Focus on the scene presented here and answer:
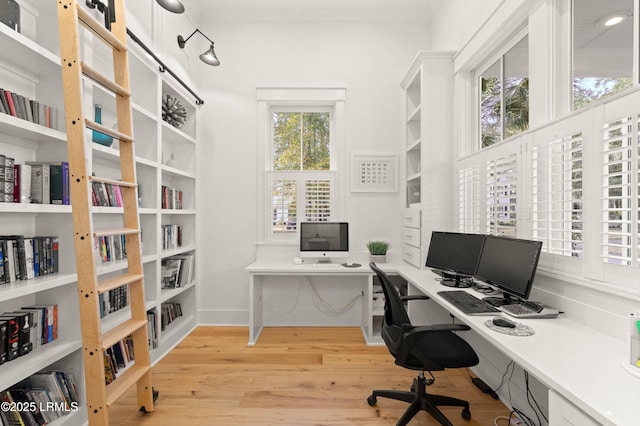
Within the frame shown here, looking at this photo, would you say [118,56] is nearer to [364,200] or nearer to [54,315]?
[54,315]

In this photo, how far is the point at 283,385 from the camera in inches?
88.0

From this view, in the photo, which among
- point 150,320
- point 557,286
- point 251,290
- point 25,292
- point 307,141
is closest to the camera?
point 25,292

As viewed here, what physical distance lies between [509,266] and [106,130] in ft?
7.38

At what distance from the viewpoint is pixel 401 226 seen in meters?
3.44

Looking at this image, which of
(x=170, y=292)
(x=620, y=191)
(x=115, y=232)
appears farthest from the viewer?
(x=170, y=292)

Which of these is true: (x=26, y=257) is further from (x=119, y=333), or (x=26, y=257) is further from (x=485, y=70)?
(x=485, y=70)

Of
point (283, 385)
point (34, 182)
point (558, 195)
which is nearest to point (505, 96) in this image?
point (558, 195)

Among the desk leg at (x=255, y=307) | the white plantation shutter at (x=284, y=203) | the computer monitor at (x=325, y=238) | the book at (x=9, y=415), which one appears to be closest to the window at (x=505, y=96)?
the computer monitor at (x=325, y=238)

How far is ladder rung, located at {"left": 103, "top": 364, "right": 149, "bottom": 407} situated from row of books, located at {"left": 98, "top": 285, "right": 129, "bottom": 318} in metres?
Result: 0.50

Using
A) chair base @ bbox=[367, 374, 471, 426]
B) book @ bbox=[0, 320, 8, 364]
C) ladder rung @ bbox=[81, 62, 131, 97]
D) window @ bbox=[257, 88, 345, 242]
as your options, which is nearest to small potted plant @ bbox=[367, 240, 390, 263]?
window @ bbox=[257, 88, 345, 242]

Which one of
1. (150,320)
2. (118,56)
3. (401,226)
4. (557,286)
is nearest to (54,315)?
(150,320)

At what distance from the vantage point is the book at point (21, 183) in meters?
1.51

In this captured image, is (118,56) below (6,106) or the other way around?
the other way around

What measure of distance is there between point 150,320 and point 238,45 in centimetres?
288
